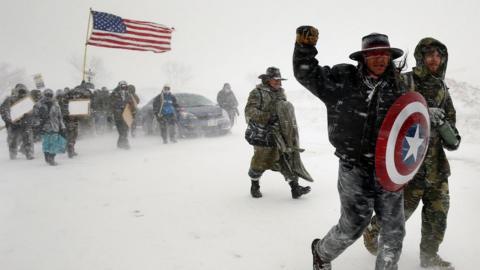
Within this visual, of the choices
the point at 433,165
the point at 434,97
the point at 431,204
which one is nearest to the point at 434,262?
the point at 431,204

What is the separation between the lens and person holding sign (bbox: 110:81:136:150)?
11.1m

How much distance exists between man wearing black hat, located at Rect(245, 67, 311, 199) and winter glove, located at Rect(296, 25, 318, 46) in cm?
239

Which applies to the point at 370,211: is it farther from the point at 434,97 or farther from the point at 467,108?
the point at 467,108

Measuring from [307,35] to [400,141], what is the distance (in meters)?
0.97

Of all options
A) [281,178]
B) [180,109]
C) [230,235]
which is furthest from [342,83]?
[180,109]

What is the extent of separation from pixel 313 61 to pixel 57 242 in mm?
3276

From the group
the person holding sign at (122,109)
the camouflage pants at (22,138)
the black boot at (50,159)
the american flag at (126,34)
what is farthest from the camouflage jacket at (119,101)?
the black boot at (50,159)

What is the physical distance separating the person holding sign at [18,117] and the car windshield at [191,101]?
15.9ft

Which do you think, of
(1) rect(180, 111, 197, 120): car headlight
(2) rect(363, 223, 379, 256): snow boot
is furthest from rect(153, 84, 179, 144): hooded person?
(2) rect(363, 223, 379, 256): snow boot

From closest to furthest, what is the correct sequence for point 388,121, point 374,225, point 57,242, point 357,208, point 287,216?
point 388,121 < point 357,208 < point 374,225 < point 57,242 < point 287,216

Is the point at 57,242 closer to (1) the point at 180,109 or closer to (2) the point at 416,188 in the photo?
(2) the point at 416,188

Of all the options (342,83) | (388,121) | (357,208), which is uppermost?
(342,83)

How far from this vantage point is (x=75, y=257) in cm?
365

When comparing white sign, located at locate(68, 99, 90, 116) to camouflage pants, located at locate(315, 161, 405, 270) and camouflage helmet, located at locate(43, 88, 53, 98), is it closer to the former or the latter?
camouflage helmet, located at locate(43, 88, 53, 98)
